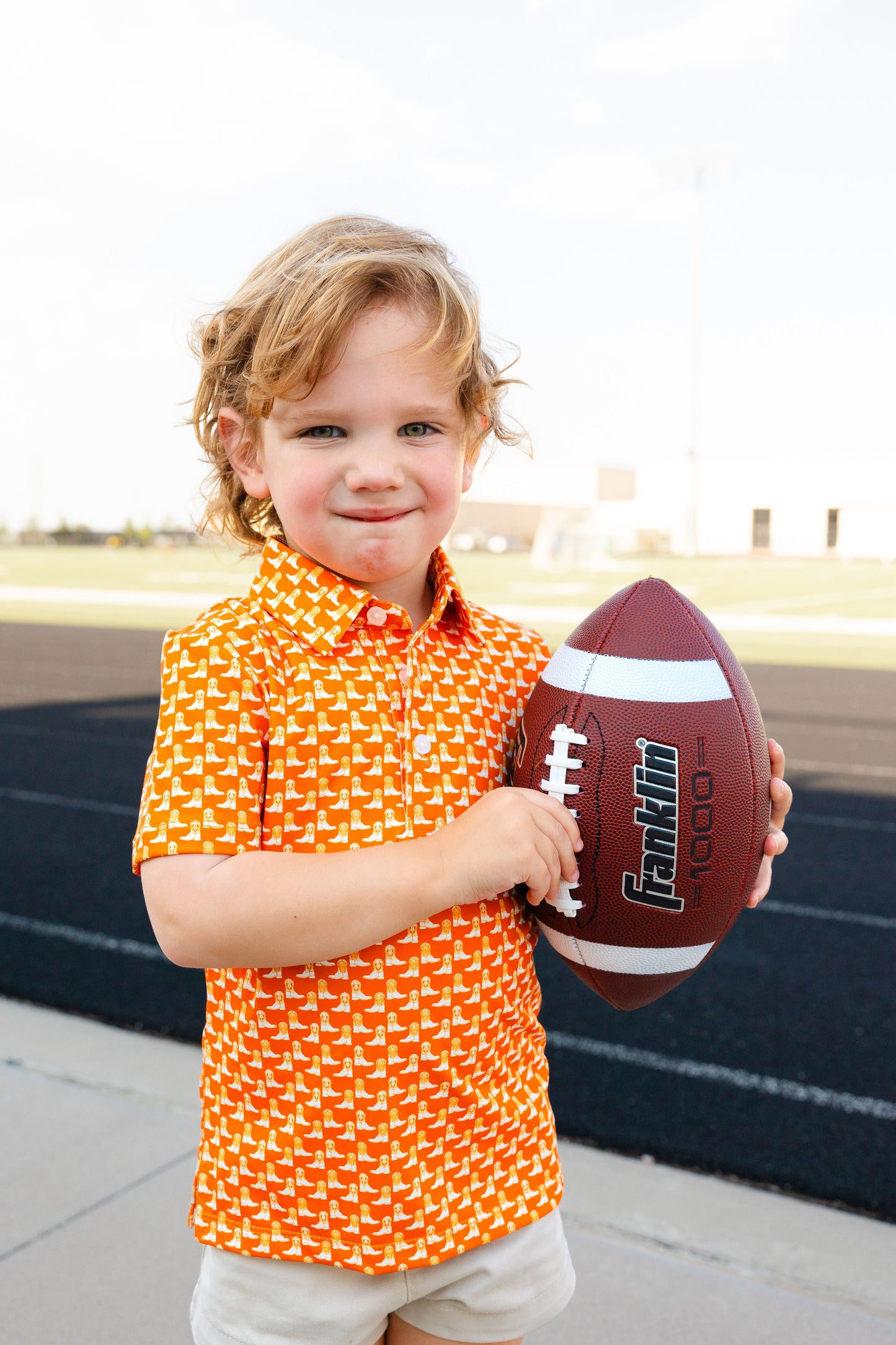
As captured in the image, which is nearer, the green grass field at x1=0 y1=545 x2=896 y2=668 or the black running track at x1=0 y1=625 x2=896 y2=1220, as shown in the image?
the black running track at x1=0 y1=625 x2=896 y2=1220

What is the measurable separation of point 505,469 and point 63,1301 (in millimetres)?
66767

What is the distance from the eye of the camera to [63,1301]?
2523 mm

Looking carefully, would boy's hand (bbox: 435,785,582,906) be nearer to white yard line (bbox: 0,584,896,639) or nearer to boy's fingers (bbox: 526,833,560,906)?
boy's fingers (bbox: 526,833,560,906)

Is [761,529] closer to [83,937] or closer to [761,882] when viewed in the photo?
[83,937]

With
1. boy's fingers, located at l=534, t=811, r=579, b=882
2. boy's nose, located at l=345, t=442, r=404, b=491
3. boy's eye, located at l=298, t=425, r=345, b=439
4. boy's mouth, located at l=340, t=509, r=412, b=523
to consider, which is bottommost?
boy's fingers, located at l=534, t=811, r=579, b=882

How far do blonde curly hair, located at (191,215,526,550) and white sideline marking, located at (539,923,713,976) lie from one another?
69cm

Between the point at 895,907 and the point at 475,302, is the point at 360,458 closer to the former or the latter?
the point at 475,302

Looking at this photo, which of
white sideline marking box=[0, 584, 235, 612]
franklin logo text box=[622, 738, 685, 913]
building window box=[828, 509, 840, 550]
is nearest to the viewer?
franklin logo text box=[622, 738, 685, 913]

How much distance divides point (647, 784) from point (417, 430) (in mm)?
540

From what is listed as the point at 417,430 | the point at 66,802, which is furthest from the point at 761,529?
the point at 417,430

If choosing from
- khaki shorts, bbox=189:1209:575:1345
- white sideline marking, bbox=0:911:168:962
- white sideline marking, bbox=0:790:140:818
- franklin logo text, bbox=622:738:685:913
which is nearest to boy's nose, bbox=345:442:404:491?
franklin logo text, bbox=622:738:685:913

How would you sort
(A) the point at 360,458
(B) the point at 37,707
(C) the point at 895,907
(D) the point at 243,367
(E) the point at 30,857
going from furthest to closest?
(B) the point at 37,707 < (E) the point at 30,857 < (C) the point at 895,907 < (D) the point at 243,367 < (A) the point at 360,458

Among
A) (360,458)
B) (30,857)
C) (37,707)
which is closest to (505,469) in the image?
(37,707)

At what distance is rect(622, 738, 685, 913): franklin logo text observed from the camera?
62.7 inches
